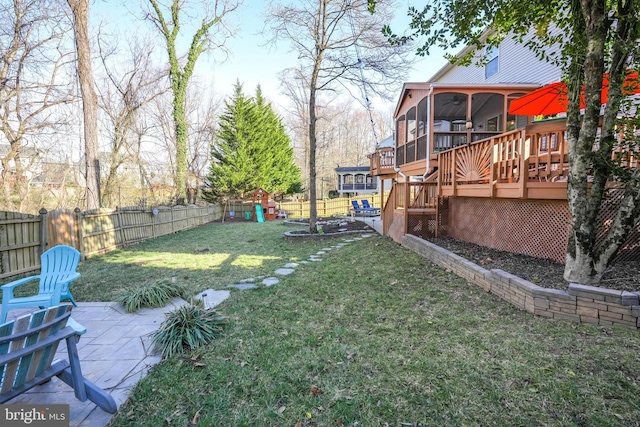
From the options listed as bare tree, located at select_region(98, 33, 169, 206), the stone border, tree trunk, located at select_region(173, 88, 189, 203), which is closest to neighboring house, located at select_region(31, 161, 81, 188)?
bare tree, located at select_region(98, 33, 169, 206)

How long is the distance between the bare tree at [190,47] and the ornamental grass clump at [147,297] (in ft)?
41.3

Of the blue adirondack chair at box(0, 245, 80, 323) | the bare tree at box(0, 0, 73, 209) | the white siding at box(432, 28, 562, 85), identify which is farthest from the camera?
the bare tree at box(0, 0, 73, 209)

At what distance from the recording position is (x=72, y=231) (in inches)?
292

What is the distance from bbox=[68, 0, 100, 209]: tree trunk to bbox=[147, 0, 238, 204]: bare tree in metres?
6.62

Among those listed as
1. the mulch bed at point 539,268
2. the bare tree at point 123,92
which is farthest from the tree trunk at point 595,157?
the bare tree at point 123,92

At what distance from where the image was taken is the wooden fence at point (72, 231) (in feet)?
19.4

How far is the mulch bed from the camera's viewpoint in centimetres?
357

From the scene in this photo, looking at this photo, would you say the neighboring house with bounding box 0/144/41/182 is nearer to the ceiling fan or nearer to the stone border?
the ceiling fan

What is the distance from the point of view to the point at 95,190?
9531mm

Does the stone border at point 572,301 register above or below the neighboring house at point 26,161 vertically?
below

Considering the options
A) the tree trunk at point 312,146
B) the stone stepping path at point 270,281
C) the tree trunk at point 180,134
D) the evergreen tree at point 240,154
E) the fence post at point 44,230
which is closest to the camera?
the stone stepping path at point 270,281

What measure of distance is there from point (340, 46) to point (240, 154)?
1161 centimetres

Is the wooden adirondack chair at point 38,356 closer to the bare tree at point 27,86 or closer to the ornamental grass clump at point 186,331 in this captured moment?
the ornamental grass clump at point 186,331

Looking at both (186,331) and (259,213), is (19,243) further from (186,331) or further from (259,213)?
(259,213)
